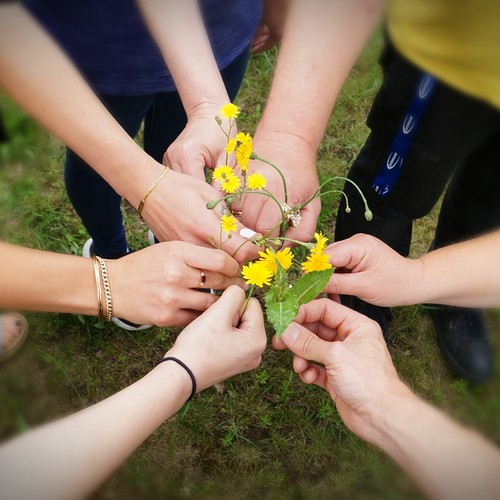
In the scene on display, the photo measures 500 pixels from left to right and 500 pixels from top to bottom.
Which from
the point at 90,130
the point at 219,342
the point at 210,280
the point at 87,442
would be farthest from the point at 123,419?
the point at 90,130

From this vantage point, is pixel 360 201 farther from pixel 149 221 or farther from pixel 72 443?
pixel 72 443

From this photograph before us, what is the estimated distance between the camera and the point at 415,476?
0.98 metres

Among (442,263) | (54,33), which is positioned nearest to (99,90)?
(54,33)

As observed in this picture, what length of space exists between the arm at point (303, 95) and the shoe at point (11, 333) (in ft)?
3.49

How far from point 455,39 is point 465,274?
1.75ft

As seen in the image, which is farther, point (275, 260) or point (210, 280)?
point (210, 280)

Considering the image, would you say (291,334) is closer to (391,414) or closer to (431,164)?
(391,414)

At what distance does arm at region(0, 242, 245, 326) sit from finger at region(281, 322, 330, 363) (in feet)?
0.75

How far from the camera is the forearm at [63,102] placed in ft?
3.06

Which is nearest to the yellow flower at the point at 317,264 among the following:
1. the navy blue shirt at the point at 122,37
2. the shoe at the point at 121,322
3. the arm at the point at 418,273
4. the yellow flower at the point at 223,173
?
the arm at the point at 418,273

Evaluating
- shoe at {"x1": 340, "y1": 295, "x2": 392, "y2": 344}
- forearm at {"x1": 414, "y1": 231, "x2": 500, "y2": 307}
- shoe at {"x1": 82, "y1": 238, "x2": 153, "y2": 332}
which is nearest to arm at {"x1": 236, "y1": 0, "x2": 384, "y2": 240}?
forearm at {"x1": 414, "y1": 231, "x2": 500, "y2": 307}

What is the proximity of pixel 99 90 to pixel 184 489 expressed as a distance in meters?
1.32

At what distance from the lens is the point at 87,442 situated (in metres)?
0.90

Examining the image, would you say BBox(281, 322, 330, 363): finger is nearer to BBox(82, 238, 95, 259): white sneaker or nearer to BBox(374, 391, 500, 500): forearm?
BBox(374, 391, 500, 500): forearm
